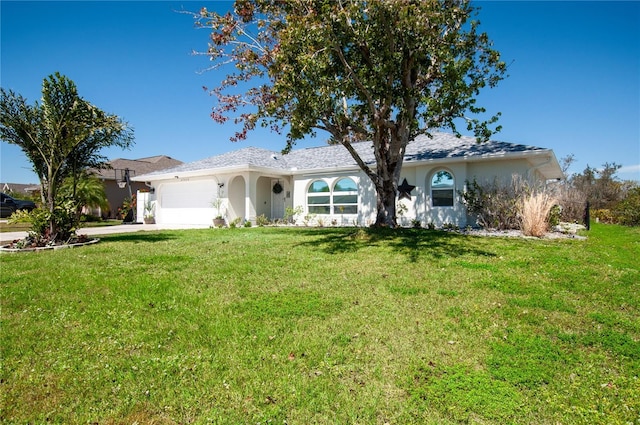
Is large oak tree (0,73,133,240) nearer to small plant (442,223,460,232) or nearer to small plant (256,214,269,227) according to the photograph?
small plant (256,214,269,227)

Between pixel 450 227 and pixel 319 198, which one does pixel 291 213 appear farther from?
pixel 450 227

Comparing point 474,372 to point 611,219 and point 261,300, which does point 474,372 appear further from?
point 611,219

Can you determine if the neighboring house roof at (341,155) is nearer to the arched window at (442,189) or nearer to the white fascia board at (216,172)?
the white fascia board at (216,172)

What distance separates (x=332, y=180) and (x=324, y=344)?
14480 mm

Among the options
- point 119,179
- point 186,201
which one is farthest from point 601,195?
point 119,179

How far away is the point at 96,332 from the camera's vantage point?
379 cm

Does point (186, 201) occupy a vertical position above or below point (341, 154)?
below

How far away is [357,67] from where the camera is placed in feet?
33.5

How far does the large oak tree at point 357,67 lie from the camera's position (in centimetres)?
875

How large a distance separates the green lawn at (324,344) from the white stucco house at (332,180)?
7969 mm

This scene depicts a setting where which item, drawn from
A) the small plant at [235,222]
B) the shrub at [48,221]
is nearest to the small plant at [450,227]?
the small plant at [235,222]

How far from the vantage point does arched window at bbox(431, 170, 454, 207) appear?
14.7 meters

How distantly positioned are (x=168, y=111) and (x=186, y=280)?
1164 centimetres

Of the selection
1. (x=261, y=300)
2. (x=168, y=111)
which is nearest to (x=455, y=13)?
(x=261, y=300)
